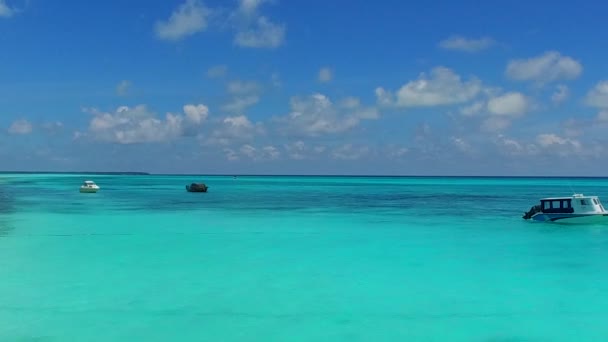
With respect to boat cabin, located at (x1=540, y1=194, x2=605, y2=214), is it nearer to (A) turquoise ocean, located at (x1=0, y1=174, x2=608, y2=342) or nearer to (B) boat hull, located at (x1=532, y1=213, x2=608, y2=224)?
(B) boat hull, located at (x1=532, y1=213, x2=608, y2=224)

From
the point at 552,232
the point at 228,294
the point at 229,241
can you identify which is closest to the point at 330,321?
the point at 228,294

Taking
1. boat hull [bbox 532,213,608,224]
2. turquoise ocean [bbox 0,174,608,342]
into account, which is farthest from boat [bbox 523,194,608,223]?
turquoise ocean [bbox 0,174,608,342]

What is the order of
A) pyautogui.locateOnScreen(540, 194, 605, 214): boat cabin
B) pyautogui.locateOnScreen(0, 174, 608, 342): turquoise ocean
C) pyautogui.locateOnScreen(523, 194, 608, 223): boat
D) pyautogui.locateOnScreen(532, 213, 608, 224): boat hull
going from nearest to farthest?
pyautogui.locateOnScreen(0, 174, 608, 342): turquoise ocean, pyautogui.locateOnScreen(532, 213, 608, 224): boat hull, pyautogui.locateOnScreen(523, 194, 608, 223): boat, pyautogui.locateOnScreen(540, 194, 605, 214): boat cabin

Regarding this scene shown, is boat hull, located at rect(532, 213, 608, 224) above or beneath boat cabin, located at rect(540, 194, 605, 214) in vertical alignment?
beneath

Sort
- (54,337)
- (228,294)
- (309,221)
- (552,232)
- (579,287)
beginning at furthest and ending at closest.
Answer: (309,221) → (552,232) → (579,287) → (228,294) → (54,337)

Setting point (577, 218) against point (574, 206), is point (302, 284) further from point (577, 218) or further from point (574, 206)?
point (574, 206)

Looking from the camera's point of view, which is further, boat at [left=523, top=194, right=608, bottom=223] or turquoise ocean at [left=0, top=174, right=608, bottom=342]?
boat at [left=523, top=194, right=608, bottom=223]

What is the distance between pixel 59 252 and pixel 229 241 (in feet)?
27.0

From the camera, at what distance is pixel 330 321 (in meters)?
15.0

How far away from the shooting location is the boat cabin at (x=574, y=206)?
37.1m

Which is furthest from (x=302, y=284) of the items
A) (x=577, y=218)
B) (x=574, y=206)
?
(x=574, y=206)

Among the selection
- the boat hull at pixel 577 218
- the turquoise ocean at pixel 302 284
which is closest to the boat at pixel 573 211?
the boat hull at pixel 577 218

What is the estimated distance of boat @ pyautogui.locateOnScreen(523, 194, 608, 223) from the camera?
36688 mm

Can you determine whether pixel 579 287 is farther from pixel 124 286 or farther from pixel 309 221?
pixel 309 221
